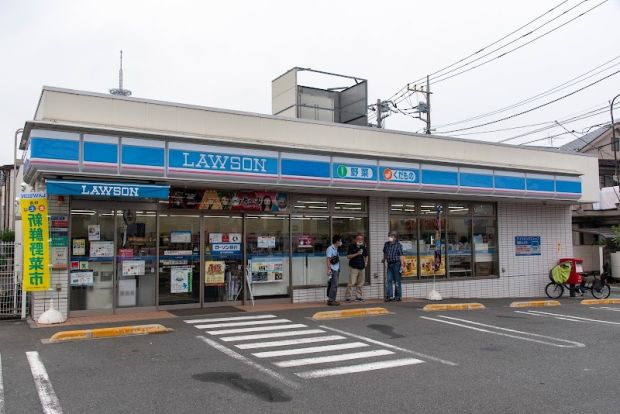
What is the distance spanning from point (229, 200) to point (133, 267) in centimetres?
272

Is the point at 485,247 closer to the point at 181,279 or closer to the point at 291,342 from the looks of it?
the point at 181,279

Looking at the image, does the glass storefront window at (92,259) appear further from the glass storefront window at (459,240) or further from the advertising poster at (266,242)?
the glass storefront window at (459,240)

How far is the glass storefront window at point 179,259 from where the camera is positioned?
12.3 metres

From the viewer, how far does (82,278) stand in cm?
1145

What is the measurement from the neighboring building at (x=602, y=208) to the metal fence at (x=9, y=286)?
84.1 ft

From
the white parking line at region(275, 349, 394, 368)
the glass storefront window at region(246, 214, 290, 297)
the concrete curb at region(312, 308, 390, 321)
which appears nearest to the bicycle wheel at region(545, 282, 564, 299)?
the concrete curb at region(312, 308, 390, 321)

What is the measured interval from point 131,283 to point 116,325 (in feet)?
5.95

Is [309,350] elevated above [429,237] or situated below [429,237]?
below

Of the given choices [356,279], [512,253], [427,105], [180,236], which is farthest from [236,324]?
[427,105]

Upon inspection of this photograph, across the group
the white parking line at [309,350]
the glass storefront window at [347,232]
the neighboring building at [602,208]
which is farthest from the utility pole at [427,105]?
the white parking line at [309,350]

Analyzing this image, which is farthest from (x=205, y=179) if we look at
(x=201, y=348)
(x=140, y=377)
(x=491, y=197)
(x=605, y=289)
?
(x=605, y=289)

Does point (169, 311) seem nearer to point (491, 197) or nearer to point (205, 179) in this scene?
point (205, 179)

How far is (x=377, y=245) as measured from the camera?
15.1 metres

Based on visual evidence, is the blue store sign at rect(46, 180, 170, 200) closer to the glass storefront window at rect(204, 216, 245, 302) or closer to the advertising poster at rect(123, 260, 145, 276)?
the advertising poster at rect(123, 260, 145, 276)
